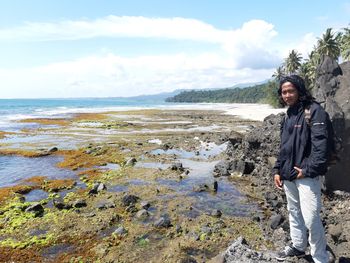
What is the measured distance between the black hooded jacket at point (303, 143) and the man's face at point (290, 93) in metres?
0.14

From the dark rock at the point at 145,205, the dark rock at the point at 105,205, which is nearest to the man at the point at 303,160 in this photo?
the dark rock at the point at 145,205

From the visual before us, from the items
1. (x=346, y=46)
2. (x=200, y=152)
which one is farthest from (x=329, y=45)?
(x=200, y=152)

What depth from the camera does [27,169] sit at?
87.9ft

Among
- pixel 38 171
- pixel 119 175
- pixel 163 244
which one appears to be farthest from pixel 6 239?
pixel 38 171

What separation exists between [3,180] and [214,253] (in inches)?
736

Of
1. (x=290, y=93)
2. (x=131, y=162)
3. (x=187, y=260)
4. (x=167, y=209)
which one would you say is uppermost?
(x=290, y=93)

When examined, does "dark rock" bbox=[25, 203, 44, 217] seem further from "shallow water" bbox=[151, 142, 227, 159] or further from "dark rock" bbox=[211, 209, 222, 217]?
"shallow water" bbox=[151, 142, 227, 159]

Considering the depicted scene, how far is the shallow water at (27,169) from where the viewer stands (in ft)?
78.1

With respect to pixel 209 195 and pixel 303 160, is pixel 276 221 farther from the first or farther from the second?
pixel 303 160

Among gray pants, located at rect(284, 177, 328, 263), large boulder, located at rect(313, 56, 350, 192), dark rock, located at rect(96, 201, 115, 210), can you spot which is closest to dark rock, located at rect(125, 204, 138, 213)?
dark rock, located at rect(96, 201, 115, 210)

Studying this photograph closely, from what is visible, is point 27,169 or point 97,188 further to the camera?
point 27,169

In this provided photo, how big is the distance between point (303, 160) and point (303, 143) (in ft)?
1.15

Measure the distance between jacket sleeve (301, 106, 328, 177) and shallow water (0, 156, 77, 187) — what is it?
2044 centimetres

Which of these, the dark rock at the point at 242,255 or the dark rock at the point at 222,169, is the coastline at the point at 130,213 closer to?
the dark rock at the point at 222,169
